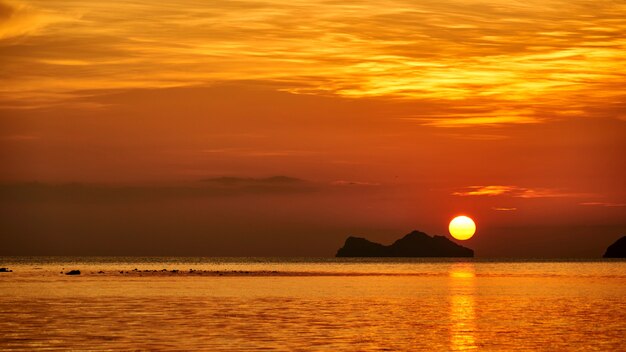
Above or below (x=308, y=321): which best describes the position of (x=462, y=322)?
below

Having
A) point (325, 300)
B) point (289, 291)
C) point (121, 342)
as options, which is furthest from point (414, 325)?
point (289, 291)

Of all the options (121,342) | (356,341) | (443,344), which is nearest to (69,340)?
(121,342)

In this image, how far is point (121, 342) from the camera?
41469 mm

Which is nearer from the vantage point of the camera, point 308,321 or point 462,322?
point 308,321

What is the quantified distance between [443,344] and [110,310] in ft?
83.8

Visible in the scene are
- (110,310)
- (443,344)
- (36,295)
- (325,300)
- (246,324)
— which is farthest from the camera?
(36,295)

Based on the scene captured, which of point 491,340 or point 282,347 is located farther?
point 491,340

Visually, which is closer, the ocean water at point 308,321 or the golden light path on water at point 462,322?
the ocean water at point 308,321

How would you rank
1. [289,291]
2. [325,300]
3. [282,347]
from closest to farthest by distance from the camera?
[282,347], [325,300], [289,291]

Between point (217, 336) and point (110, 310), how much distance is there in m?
18.0

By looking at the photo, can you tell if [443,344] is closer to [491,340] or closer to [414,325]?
[491,340]

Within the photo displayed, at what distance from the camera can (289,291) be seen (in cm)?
8719

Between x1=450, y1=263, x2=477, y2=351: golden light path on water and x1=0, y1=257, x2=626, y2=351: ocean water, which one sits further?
x1=450, y1=263, x2=477, y2=351: golden light path on water

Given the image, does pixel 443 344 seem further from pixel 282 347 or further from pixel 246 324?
pixel 246 324
